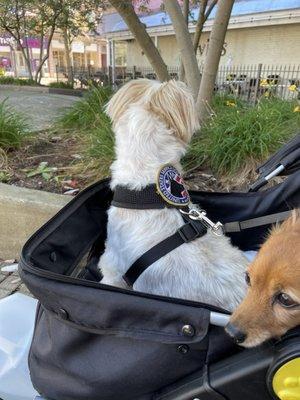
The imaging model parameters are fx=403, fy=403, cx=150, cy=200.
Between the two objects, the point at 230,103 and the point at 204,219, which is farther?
the point at 230,103

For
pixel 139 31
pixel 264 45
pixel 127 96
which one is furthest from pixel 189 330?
pixel 264 45

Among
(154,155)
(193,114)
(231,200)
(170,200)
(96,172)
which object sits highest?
(193,114)

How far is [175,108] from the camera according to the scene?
2020mm

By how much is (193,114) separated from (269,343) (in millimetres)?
1292

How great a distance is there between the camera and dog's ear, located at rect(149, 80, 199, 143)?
201 cm

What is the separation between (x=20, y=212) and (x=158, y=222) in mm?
1766

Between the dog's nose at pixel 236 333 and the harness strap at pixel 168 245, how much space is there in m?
0.66

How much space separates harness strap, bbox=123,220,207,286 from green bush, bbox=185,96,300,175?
6.47 ft

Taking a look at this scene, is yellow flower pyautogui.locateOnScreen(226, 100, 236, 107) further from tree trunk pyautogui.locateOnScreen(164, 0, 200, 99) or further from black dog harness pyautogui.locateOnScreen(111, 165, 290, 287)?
black dog harness pyautogui.locateOnScreen(111, 165, 290, 287)

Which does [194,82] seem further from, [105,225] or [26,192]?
[105,225]

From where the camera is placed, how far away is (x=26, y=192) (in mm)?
3303

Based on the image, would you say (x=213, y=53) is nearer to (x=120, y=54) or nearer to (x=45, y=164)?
(x=45, y=164)

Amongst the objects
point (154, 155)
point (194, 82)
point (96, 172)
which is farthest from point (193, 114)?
point (194, 82)

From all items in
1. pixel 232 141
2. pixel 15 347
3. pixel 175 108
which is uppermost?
pixel 175 108
